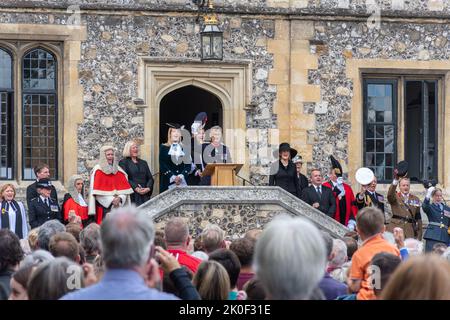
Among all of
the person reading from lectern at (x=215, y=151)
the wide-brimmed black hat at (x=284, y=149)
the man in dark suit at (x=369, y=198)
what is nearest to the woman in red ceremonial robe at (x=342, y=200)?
the man in dark suit at (x=369, y=198)

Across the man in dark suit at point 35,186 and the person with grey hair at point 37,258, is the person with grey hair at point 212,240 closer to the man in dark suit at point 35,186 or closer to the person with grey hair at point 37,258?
the person with grey hair at point 37,258

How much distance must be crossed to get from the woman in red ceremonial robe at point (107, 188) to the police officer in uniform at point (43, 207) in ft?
2.64

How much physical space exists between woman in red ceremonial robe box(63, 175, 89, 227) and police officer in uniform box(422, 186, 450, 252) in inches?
190

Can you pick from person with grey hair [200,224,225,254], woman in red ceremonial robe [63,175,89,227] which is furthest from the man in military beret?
person with grey hair [200,224,225,254]

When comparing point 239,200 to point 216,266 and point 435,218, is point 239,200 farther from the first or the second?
point 216,266

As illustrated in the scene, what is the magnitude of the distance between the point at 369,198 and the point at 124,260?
12826 mm

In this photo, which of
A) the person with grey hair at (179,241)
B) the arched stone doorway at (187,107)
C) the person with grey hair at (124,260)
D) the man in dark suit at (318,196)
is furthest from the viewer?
the arched stone doorway at (187,107)

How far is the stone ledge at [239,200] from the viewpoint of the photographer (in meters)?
16.0

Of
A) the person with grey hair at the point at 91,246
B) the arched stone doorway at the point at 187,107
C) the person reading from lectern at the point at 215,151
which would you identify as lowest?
the person with grey hair at the point at 91,246

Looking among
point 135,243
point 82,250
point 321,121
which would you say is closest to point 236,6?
point 321,121

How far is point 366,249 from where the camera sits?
753 centimetres

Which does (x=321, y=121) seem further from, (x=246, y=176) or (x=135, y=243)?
(x=135, y=243)

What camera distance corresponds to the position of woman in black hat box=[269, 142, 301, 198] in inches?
693
